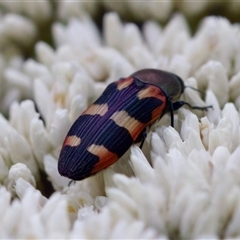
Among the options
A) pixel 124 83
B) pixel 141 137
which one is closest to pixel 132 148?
pixel 141 137

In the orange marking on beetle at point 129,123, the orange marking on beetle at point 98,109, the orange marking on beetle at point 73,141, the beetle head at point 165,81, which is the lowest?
the orange marking on beetle at point 73,141

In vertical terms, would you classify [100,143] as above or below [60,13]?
below

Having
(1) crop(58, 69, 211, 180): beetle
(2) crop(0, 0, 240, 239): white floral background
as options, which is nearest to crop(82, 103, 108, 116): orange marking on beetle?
(1) crop(58, 69, 211, 180): beetle

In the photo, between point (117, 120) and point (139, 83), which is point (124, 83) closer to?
point (139, 83)

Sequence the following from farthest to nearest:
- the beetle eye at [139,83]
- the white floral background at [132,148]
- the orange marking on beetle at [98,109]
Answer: the beetle eye at [139,83]
the orange marking on beetle at [98,109]
the white floral background at [132,148]

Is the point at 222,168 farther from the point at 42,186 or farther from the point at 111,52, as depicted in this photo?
the point at 111,52

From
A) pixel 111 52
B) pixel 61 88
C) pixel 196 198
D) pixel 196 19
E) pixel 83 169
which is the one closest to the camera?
pixel 196 198

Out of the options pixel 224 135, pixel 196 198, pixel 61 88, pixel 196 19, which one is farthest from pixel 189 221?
pixel 196 19

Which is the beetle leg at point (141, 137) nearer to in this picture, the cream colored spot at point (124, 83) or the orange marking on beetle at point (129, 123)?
the orange marking on beetle at point (129, 123)

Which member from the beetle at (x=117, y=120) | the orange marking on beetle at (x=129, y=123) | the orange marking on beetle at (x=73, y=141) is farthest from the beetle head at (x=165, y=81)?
the orange marking on beetle at (x=73, y=141)
